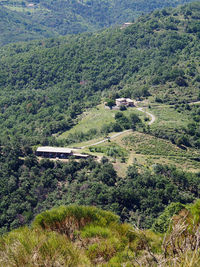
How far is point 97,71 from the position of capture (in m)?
82.8

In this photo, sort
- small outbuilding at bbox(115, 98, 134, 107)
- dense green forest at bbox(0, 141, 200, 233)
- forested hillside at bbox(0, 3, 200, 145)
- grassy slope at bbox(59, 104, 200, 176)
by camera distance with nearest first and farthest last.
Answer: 1. dense green forest at bbox(0, 141, 200, 233)
2. grassy slope at bbox(59, 104, 200, 176)
3. small outbuilding at bbox(115, 98, 134, 107)
4. forested hillside at bbox(0, 3, 200, 145)

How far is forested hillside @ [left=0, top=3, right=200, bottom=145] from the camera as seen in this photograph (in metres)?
59.8

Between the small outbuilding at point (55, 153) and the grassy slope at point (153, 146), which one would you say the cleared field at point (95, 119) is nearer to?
the grassy slope at point (153, 146)

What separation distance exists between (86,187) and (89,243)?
22157 mm

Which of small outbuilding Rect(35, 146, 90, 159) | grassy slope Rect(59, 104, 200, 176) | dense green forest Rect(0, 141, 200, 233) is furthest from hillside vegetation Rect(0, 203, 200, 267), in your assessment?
small outbuilding Rect(35, 146, 90, 159)

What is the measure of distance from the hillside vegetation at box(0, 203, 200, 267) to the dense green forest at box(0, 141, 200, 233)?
661 inches

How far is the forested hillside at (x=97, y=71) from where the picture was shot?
59.8 meters

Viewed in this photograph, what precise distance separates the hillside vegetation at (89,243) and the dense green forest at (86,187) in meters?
16.8

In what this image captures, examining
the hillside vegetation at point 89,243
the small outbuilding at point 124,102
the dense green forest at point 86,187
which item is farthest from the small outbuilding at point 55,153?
the hillside vegetation at point 89,243

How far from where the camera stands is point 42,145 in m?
44.2

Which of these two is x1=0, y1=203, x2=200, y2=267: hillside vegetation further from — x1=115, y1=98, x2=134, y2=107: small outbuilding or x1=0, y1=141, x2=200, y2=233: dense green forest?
x1=115, y1=98, x2=134, y2=107: small outbuilding

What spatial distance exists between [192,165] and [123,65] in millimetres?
50385

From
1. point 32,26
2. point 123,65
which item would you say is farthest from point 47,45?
point 32,26

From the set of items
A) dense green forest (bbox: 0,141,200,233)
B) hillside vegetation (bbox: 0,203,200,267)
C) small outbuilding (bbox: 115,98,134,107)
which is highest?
hillside vegetation (bbox: 0,203,200,267)
